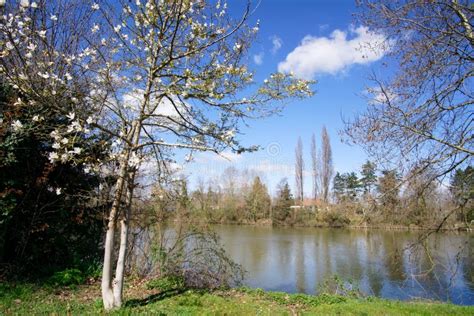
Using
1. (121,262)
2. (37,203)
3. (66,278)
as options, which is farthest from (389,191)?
(37,203)

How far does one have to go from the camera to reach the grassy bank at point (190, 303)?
5.09m

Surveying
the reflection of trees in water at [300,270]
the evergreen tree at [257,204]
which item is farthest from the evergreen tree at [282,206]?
the reflection of trees in water at [300,270]

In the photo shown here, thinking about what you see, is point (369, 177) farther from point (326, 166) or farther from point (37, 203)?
point (326, 166)

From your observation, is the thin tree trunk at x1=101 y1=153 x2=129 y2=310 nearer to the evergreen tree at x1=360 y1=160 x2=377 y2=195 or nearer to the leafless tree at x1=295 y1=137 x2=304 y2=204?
the evergreen tree at x1=360 y1=160 x2=377 y2=195

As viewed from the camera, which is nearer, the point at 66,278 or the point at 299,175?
the point at 66,278

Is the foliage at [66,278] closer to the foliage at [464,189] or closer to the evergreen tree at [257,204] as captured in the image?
the foliage at [464,189]

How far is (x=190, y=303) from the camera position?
5934mm

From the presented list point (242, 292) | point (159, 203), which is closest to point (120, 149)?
point (159, 203)

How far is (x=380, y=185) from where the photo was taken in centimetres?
626

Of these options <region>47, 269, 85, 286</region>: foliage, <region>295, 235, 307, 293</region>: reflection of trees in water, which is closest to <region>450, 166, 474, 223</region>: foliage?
<region>295, 235, 307, 293</region>: reflection of trees in water

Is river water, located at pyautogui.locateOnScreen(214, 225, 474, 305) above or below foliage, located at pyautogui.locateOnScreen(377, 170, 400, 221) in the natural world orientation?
below

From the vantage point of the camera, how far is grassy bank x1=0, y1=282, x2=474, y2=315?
5.09m

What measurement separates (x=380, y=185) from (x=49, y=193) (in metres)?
6.73

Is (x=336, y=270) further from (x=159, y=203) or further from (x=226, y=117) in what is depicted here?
(x=226, y=117)
